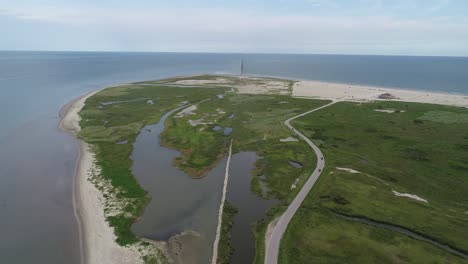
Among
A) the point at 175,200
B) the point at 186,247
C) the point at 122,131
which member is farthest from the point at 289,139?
the point at 122,131

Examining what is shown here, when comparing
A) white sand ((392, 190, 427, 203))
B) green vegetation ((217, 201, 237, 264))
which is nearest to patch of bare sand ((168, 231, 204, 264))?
green vegetation ((217, 201, 237, 264))

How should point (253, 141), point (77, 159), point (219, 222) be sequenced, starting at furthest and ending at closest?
point (253, 141)
point (77, 159)
point (219, 222)

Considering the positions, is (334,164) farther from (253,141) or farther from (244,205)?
(244,205)

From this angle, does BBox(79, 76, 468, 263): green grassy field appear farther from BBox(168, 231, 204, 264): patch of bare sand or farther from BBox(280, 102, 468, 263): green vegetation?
BBox(168, 231, 204, 264): patch of bare sand

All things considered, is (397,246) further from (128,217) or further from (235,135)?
(235,135)

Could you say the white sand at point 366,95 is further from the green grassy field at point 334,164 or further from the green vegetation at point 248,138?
the green vegetation at point 248,138

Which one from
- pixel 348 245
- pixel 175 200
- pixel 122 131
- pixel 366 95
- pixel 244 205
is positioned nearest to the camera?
pixel 348 245

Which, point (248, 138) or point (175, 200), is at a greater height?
point (248, 138)

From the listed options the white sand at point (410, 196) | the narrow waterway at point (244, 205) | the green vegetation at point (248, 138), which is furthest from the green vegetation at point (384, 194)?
the green vegetation at point (248, 138)
